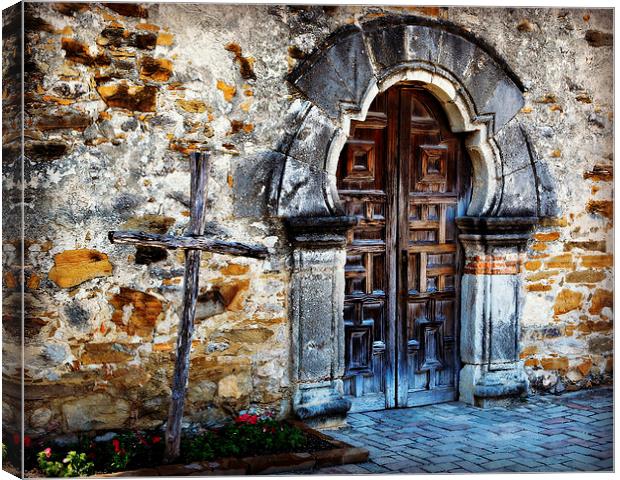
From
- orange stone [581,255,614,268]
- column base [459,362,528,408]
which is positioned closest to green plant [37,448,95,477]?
column base [459,362,528,408]

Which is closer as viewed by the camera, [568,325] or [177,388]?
[177,388]

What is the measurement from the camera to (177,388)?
4.55m

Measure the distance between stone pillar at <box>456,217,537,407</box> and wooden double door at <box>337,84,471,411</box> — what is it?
0.35 feet

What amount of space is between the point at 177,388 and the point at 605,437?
9.53 feet

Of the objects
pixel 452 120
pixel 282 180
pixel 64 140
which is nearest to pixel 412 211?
pixel 452 120

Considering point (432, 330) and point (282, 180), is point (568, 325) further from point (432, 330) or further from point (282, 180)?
point (282, 180)

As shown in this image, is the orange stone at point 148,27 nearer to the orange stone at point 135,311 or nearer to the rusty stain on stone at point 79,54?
the rusty stain on stone at point 79,54

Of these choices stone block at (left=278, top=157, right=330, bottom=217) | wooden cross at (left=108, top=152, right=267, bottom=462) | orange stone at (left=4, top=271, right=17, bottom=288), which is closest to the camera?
wooden cross at (left=108, top=152, right=267, bottom=462)

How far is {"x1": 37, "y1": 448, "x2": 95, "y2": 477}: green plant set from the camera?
14.8ft

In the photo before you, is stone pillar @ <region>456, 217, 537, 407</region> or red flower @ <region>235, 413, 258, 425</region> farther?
stone pillar @ <region>456, 217, 537, 407</region>

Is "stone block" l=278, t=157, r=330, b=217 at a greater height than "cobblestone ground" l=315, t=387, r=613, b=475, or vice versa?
"stone block" l=278, t=157, r=330, b=217

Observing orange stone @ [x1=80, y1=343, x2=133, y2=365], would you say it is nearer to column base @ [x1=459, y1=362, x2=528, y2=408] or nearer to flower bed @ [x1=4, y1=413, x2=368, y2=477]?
flower bed @ [x1=4, y1=413, x2=368, y2=477]

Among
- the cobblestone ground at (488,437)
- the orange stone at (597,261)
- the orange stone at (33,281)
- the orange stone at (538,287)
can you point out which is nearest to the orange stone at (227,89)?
the orange stone at (33,281)

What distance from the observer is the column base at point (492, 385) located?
20.1 feet
